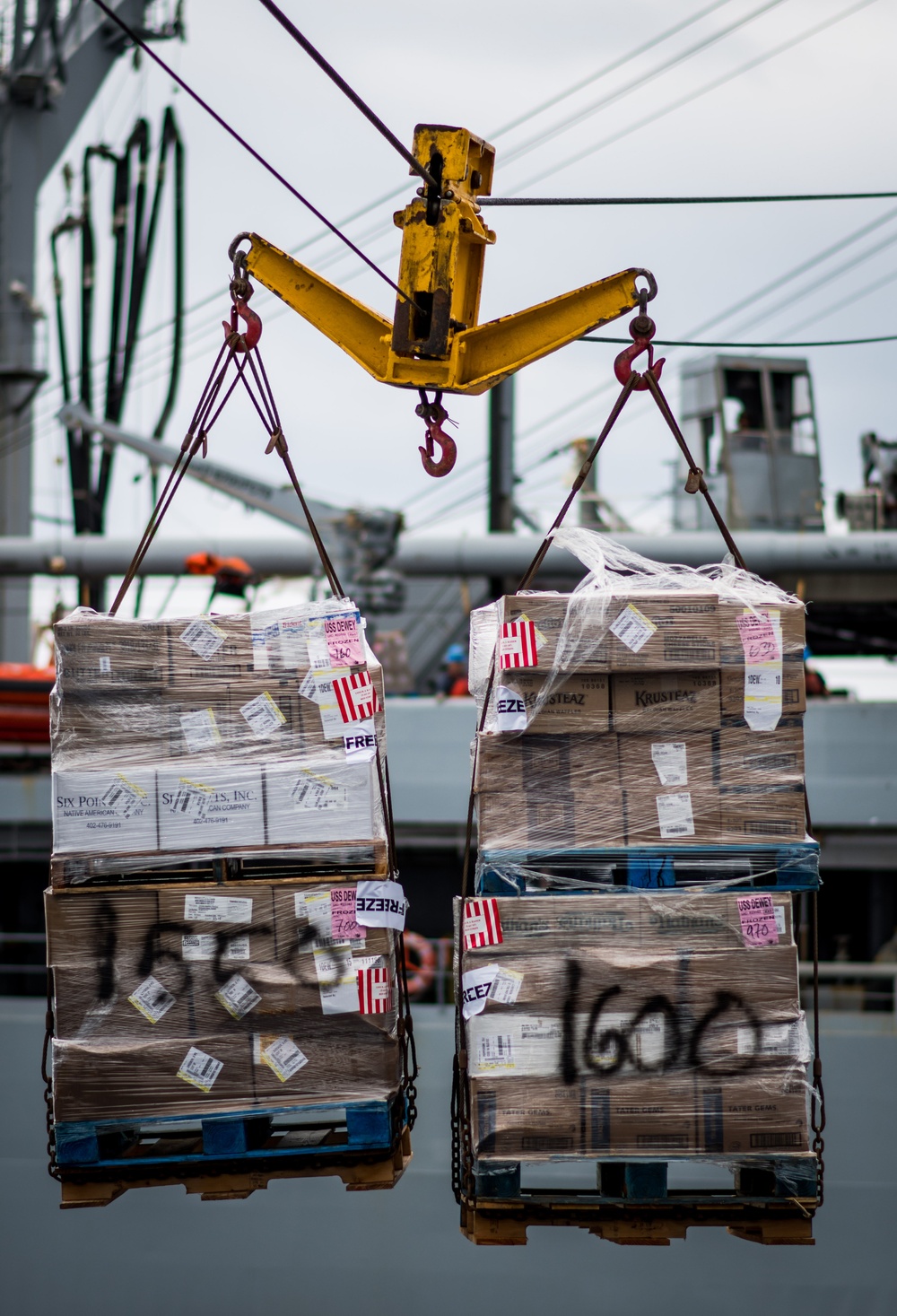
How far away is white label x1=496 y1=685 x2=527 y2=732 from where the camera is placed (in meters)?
4.29

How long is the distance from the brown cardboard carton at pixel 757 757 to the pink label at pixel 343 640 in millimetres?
1216

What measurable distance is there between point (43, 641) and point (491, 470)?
15.9 feet

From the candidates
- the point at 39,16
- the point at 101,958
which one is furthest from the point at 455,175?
the point at 39,16

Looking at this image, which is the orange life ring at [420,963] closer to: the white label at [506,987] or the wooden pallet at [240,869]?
the wooden pallet at [240,869]

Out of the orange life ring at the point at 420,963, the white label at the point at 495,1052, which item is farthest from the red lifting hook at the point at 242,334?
the orange life ring at the point at 420,963

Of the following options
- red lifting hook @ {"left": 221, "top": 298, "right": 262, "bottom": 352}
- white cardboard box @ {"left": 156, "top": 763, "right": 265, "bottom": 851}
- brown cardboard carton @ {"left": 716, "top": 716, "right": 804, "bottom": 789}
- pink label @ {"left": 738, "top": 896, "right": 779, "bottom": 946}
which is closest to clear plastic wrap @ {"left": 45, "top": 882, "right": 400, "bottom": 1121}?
white cardboard box @ {"left": 156, "top": 763, "right": 265, "bottom": 851}

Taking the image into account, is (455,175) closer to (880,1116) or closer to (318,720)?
(318,720)

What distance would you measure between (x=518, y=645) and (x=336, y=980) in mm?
1227

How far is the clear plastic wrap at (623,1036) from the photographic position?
4184 millimetres

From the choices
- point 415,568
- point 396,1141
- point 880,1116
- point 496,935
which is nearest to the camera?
point 496,935

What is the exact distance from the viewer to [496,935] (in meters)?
4.23

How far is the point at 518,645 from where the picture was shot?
4.30 m

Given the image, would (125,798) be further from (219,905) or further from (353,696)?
(353,696)

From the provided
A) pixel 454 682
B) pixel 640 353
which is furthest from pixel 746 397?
pixel 640 353
